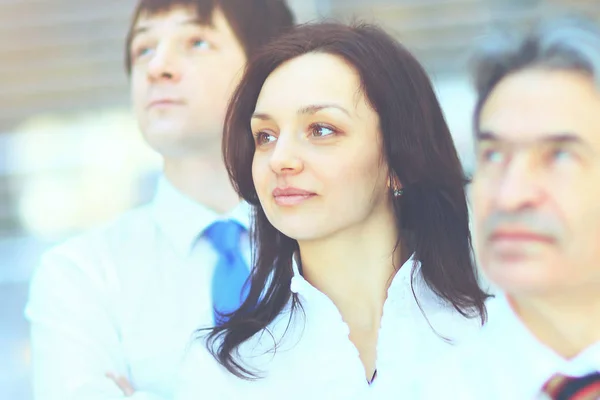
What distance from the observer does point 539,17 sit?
88cm

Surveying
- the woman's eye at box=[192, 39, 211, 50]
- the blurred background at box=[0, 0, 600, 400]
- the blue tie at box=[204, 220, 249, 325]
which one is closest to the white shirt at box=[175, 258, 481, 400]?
the blue tie at box=[204, 220, 249, 325]

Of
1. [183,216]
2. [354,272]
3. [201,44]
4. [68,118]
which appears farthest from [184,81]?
[68,118]

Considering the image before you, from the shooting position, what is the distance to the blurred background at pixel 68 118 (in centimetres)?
251

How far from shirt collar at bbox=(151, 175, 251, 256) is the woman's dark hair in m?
0.19

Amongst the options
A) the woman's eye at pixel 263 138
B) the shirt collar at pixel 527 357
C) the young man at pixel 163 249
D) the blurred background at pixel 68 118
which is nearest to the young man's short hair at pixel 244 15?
the young man at pixel 163 249

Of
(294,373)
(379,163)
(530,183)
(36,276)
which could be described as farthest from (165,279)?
(530,183)

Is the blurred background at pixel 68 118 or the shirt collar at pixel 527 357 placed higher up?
the shirt collar at pixel 527 357

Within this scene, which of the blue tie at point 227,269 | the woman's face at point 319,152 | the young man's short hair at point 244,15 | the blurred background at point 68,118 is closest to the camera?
the woman's face at point 319,152

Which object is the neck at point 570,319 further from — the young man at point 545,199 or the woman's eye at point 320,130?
the woman's eye at point 320,130

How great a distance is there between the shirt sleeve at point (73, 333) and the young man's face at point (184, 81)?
0.75 feet

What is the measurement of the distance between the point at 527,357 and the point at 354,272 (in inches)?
9.9

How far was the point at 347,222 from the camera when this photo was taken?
101 cm

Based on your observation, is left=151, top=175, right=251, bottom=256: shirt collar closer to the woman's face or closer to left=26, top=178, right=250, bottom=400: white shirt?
left=26, top=178, right=250, bottom=400: white shirt

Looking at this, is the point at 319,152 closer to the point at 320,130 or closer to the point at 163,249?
the point at 320,130
